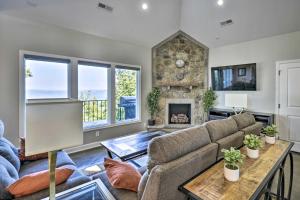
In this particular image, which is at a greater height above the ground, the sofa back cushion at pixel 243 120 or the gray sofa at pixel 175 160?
the sofa back cushion at pixel 243 120

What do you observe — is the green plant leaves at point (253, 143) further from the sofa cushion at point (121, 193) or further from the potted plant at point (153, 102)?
the potted plant at point (153, 102)

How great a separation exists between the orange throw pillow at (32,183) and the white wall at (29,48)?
7.87 ft

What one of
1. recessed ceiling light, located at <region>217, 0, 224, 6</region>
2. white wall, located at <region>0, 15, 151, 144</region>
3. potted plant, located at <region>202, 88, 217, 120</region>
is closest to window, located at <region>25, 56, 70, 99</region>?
white wall, located at <region>0, 15, 151, 144</region>

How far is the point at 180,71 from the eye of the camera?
5.82m

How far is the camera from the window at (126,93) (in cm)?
493

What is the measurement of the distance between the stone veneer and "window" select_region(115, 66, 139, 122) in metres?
0.78

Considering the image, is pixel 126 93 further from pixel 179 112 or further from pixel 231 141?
pixel 231 141

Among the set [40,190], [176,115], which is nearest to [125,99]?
[176,115]

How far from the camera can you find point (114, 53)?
4.67 m

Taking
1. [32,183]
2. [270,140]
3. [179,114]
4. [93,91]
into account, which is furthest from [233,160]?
[179,114]

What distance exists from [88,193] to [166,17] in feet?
15.0

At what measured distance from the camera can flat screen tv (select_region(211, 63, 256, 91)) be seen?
15.2 ft

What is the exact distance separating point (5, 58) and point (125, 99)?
114 inches

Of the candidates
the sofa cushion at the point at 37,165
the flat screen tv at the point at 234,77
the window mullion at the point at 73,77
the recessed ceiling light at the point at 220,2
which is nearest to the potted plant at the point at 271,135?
the sofa cushion at the point at 37,165
